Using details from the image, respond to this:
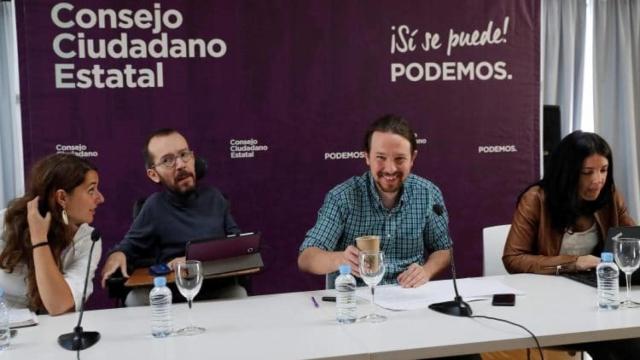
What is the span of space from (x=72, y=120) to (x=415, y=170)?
1.96 meters

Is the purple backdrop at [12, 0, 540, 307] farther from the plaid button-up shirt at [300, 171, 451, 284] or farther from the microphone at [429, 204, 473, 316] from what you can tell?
the microphone at [429, 204, 473, 316]

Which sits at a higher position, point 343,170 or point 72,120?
point 72,120

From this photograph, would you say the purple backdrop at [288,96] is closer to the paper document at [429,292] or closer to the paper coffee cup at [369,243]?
the paper document at [429,292]

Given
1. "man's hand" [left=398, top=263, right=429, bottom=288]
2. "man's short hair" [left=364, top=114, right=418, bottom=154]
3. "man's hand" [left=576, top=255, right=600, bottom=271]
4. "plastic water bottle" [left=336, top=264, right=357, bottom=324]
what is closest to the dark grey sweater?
"man's short hair" [left=364, top=114, right=418, bottom=154]

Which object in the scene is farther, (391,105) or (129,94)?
(391,105)

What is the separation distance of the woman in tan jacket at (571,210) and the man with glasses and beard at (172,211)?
4.83 ft

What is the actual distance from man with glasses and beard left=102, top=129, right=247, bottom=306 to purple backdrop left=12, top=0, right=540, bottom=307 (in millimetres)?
85

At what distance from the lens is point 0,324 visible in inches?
67.2

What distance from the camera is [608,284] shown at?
1989 mm

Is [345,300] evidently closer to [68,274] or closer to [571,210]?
[68,274]

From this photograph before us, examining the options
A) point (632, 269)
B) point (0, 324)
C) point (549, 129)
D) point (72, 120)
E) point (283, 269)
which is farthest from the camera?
point (549, 129)

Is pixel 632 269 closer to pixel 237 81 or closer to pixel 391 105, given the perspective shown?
pixel 391 105

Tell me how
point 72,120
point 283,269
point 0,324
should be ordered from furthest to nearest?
point 283,269, point 72,120, point 0,324

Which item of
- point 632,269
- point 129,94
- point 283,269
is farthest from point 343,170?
point 632,269
